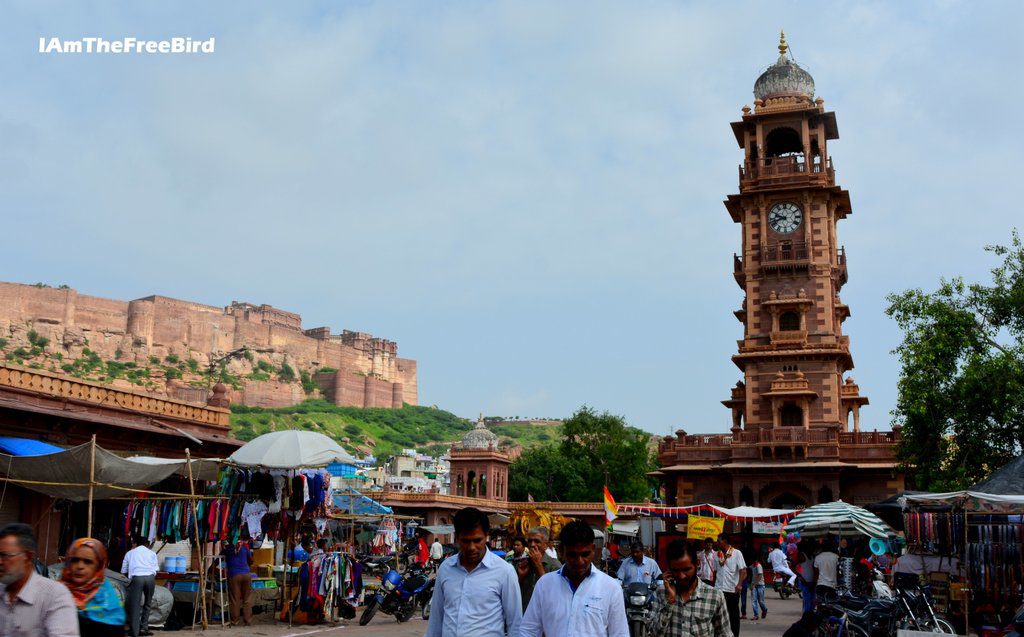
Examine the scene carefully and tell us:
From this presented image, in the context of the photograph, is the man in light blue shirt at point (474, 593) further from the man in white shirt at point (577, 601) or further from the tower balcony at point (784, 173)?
the tower balcony at point (784, 173)

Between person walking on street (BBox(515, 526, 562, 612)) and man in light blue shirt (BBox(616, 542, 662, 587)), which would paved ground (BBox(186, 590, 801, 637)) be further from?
person walking on street (BBox(515, 526, 562, 612))

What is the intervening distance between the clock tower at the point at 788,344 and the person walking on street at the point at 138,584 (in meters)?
26.9

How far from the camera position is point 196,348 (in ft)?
381

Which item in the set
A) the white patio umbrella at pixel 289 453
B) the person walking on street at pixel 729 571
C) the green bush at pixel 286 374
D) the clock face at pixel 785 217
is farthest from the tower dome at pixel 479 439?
the green bush at pixel 286 374

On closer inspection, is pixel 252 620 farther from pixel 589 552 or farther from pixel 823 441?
pixel 823 441

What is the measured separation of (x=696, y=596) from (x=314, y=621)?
10.8 meters

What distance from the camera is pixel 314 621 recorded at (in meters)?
15.4

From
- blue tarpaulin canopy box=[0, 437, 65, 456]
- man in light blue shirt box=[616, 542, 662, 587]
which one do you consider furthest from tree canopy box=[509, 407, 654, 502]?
man in light blue shirt box=[616, 542, 662, 587]

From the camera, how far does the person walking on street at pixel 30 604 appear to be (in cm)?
464

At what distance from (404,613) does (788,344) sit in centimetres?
2463

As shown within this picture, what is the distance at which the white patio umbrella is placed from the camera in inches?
558

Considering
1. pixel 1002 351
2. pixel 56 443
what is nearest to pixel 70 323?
pixel 56 443

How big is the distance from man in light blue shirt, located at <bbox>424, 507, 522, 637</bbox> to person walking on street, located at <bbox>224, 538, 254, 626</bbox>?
973 cm

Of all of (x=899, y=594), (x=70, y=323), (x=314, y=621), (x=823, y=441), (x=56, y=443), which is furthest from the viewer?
(x=70, y=323)
